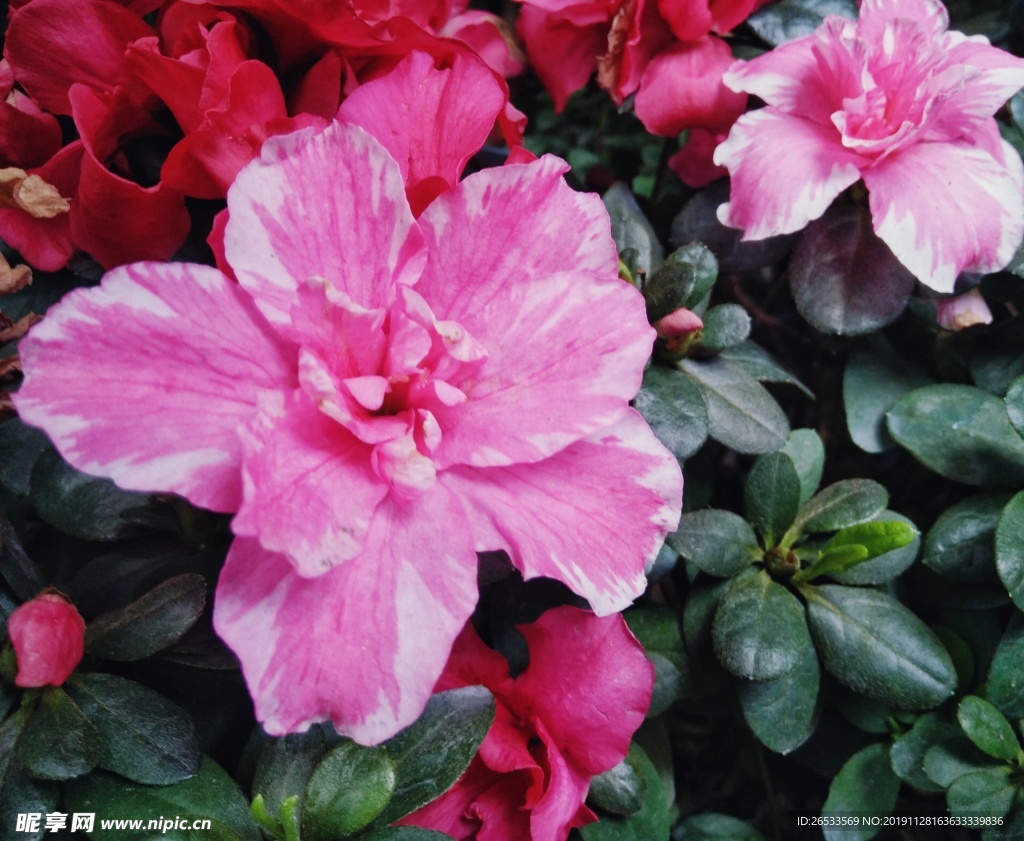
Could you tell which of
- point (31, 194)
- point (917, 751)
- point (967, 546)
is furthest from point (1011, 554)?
point (31, 194)

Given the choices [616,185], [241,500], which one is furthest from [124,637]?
[616,185]

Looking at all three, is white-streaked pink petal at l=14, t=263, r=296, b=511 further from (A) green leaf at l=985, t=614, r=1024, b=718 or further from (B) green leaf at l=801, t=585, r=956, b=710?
(A) green leaf at l=985, t=614, r=1024, b=718

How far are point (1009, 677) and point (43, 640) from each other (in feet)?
2.92

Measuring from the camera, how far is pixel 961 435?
3.13ft

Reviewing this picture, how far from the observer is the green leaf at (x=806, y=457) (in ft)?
3.25

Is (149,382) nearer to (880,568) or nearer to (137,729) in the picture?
(137,729)

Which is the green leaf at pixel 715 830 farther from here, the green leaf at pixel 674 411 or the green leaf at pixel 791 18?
the green leaf at pixel 791 18

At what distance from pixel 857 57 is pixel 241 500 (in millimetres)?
709

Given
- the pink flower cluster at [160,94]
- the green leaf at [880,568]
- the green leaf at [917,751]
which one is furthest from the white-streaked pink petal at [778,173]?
the green leaf at [917,751]

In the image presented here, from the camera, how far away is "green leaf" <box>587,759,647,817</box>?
85 cm

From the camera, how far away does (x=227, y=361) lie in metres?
0.59

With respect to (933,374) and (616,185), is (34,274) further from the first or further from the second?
(933,374)

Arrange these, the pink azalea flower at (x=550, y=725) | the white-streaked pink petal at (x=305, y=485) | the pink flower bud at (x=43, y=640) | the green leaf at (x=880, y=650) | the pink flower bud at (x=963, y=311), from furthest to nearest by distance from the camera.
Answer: the pink flower bud at (x=963, y=311)
the green leaf at (x=880, y=650)
the pink azalea flower at (x=550, y=725)
the pink flower bud at (x=43, y=640)
the white-streaked pink petal at (x=305, y=485)

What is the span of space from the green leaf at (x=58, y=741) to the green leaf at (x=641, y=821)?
47 centimetres
